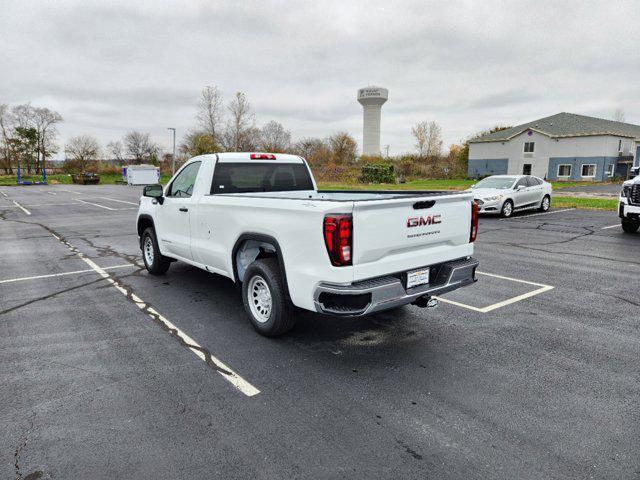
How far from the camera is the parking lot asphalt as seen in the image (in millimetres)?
2730

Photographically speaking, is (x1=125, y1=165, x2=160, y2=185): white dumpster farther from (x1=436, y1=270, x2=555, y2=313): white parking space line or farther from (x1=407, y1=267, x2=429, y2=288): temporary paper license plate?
(x1=407, y1=267, x2=429, y2=288): temporary paper license plate

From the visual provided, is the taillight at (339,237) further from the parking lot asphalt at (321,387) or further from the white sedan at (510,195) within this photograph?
the white sedan at (510,195)

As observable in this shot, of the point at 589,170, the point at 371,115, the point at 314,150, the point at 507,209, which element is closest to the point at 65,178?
the point at 314,150

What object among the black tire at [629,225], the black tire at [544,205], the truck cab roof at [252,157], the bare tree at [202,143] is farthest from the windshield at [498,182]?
the bare tree at [202,143]

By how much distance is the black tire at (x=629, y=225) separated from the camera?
12294mm

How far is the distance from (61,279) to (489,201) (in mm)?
13916

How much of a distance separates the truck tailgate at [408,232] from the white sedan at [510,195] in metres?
12.1

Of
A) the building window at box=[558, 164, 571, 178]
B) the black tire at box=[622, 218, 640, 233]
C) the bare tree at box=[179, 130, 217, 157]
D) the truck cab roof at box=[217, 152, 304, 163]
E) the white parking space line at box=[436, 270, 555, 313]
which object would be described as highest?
the bare tree at box=[179, 130, 217, 157]

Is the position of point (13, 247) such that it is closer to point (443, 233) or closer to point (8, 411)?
point (8, 411)

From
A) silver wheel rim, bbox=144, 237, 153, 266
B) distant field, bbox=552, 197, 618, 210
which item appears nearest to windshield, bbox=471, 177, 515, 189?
distant field, bbox=552, 197, 618, 210

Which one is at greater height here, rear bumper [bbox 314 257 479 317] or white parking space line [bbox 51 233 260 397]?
rear bumper [bbox 314 257 479 317]

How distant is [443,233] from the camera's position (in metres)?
4.45

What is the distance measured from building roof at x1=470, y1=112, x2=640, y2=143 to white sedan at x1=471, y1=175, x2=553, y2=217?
3357cm

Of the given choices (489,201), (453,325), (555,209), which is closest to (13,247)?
(453,325)
